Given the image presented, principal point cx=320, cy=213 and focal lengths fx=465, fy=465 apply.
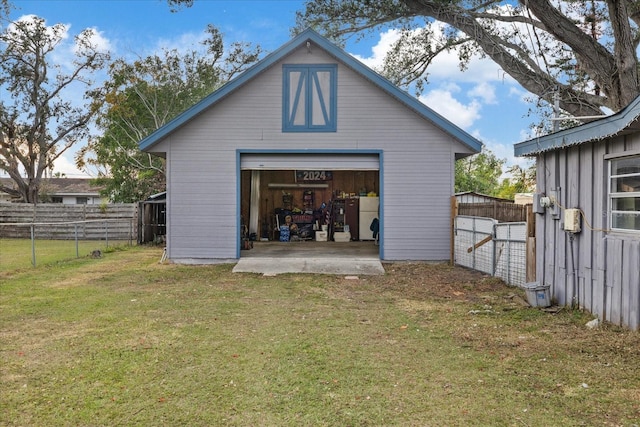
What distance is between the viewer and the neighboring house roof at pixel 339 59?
34.9 feet

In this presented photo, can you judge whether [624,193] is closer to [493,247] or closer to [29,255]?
[493,247]

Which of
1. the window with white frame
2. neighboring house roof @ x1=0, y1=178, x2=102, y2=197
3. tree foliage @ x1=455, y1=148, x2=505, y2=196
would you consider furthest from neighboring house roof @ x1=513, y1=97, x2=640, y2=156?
neighboring house roof @ x1=0, y1=178, x2=102, y2=197

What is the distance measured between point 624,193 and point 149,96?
23.2 m

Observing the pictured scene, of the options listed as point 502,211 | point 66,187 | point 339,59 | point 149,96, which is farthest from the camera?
point 66,187

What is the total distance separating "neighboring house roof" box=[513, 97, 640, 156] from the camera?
4.82m

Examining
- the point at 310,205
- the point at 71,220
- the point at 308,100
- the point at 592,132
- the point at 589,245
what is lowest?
the point at 71,220

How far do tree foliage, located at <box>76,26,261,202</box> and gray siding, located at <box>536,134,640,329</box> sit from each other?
19877mm

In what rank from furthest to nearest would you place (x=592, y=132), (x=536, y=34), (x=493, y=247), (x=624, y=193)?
(x=536, y=34) → (x=493, y=247) → (x=592, y=132) → (x=624, y=193)

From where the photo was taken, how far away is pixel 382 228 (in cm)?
1115

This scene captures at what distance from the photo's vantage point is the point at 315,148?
1107cm

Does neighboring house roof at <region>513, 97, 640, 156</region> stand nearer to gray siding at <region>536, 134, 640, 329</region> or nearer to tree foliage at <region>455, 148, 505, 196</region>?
gray siding at <region>536, 134, 640, 329</region>

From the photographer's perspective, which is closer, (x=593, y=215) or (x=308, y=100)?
(x=593, y=215)

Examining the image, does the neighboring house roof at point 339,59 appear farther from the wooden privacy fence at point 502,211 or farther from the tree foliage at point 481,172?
the tree foliage at point 481,172

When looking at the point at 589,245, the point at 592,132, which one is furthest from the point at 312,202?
the point at 592,132
